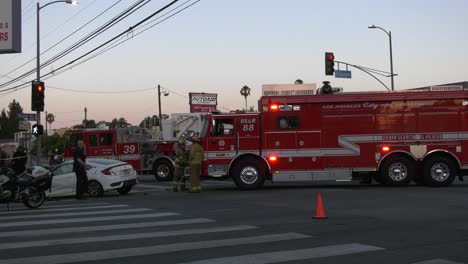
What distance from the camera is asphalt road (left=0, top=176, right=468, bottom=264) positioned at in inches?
298

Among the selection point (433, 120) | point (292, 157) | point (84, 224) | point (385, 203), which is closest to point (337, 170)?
point (292, 157)

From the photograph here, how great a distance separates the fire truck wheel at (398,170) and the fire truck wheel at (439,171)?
470 mm

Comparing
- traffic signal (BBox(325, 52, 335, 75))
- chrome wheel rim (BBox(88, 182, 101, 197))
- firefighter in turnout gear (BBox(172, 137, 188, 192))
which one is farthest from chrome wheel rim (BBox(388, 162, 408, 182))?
traffic signal (BBox(325, 52, 335, 75))

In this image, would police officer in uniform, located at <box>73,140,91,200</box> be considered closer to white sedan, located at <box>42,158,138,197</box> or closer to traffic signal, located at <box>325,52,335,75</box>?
white sedan, located at <box>42,158,138,197</box>

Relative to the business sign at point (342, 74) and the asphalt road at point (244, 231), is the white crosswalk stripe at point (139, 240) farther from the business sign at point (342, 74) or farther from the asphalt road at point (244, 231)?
the business sign at point (342, 74)

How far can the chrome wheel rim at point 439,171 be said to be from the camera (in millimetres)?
18438

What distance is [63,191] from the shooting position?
58.3ft

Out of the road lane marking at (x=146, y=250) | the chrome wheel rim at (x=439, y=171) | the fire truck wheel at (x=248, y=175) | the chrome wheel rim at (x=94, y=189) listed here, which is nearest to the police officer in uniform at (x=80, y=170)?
the chrome wheel rim at (x=94, y=189)

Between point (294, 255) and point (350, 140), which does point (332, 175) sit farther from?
point (294, 255)

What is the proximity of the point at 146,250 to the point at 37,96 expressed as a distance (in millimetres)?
18328

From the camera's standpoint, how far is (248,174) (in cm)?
1880

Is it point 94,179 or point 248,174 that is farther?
point 248,174

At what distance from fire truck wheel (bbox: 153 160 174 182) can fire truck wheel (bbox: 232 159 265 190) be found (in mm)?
7395

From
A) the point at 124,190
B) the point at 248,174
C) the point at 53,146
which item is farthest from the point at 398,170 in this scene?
the point at 53,146
